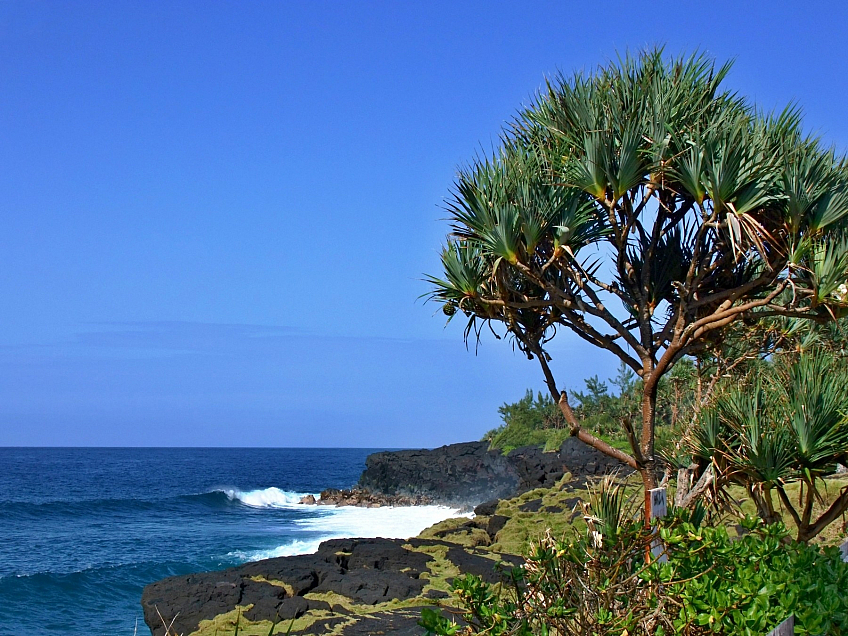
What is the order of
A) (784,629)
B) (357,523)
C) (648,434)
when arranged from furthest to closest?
1. (357,523)
2. (648,434)
3. (784,629)

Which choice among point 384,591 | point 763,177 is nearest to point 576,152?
point 763,177

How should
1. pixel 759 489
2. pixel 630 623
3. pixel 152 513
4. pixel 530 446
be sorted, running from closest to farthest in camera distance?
pixel 630 623
pixel 759 489
pixel 530 446
pixel 152 513

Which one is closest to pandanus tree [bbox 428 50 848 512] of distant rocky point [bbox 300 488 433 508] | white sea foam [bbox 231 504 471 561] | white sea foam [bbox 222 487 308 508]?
white sea foam [bbox 231 504 471 561]

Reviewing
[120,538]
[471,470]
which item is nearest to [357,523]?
[471,470]

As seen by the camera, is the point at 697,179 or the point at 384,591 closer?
the point at 697,179

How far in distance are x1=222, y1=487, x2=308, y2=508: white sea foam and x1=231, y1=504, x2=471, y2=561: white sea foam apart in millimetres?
7168

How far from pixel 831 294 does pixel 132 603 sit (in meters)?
19.7

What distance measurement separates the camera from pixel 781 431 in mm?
6609

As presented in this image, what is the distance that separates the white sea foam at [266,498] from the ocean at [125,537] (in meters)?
0.08

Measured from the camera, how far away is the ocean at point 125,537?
65.6 feet

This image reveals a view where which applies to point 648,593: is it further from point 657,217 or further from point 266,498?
point 266,498

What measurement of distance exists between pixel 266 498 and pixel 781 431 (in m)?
49.7

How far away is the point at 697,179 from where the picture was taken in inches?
225

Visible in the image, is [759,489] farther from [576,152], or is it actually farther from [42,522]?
[42,522]
